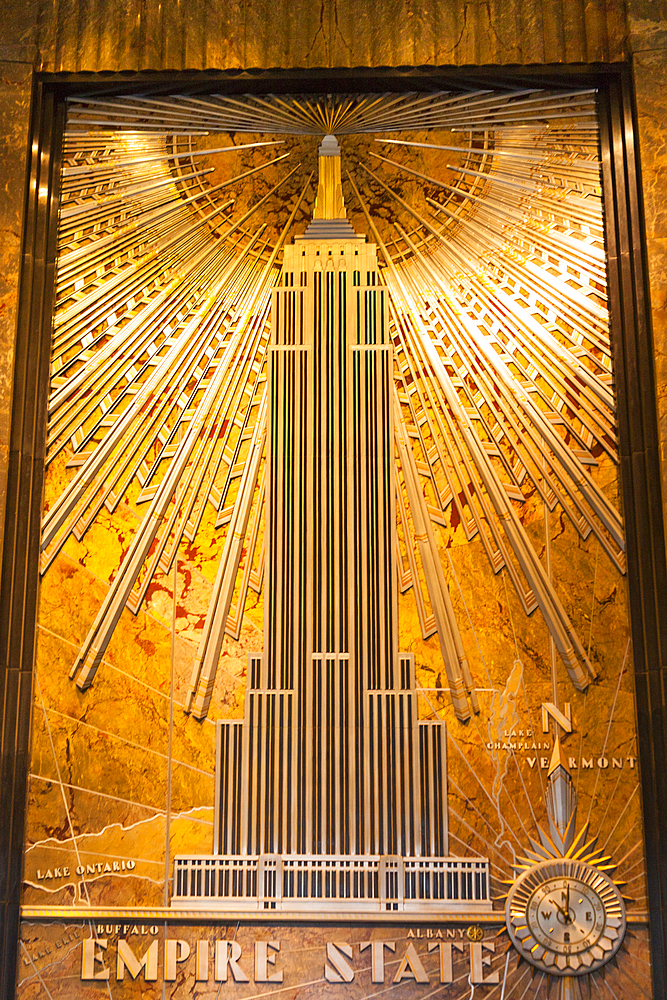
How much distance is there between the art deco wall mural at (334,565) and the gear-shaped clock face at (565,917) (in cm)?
1

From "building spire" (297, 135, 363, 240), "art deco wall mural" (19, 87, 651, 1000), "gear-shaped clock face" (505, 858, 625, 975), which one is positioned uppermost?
"building spire" (297, 135, 363, 240)

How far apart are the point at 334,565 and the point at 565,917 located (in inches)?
57.5

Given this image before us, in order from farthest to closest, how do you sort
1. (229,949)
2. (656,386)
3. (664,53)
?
(664,53), (656,386), (229,949)

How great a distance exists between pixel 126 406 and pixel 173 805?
153cm

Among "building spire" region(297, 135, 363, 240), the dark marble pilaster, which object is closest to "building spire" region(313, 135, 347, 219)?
"building spire" region(297, 135, 363, 240)

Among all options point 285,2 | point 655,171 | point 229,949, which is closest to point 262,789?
point 229,949

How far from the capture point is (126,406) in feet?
12.8

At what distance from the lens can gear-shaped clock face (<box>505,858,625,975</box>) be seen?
131 inches

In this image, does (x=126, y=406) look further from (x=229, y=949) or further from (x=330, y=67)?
(x=229, y=949)

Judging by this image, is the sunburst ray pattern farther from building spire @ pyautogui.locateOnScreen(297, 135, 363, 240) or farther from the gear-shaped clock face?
the gear-shaped clock face

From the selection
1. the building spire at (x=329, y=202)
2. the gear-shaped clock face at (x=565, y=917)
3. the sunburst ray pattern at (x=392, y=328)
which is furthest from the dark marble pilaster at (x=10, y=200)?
the gear-shaped clock face at (x=565, y=917)

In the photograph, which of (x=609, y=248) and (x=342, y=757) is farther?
(x=609, y=248)

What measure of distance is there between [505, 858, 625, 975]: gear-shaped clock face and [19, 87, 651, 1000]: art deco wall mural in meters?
0.01

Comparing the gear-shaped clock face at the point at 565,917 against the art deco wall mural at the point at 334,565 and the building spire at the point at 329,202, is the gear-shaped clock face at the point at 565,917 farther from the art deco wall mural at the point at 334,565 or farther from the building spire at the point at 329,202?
the building spire at the point at 329,202
